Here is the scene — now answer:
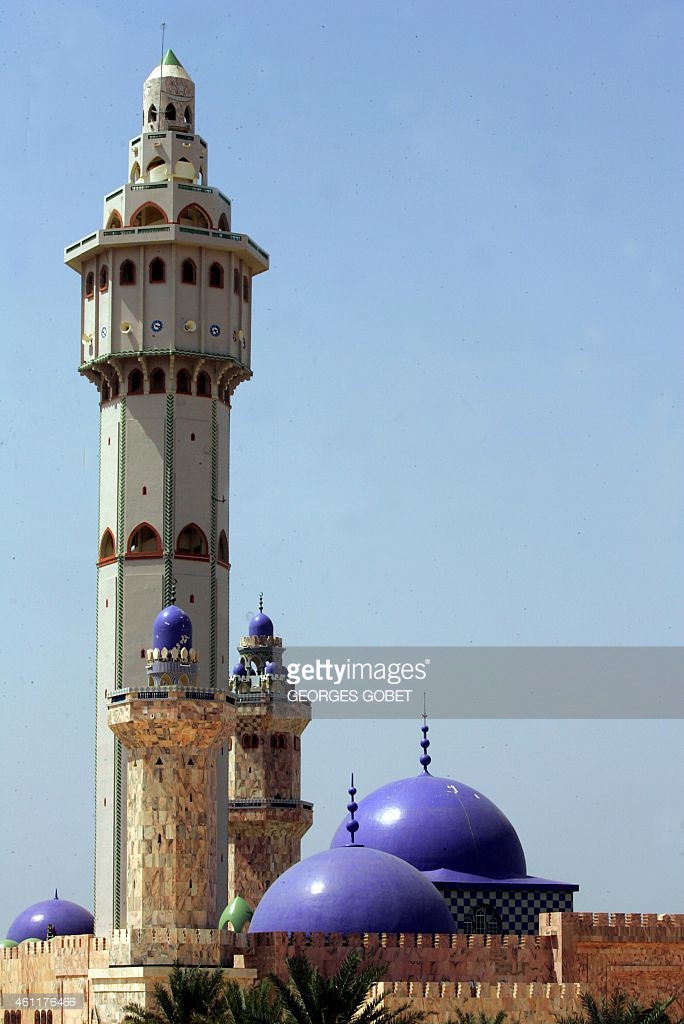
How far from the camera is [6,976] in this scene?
2354 inches

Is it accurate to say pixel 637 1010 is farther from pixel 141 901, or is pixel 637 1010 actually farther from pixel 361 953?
pixel 141 901

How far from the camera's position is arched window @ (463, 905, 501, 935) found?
198 ft

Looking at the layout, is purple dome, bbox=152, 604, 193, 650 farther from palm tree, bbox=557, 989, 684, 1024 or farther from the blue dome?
palm tree, bbox=557, 989, 684, 1024

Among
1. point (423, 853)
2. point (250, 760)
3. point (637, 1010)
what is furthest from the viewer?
point (250, 760)

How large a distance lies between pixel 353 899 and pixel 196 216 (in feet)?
78.8

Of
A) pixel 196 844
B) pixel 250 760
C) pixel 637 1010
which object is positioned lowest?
pixel 637 1010

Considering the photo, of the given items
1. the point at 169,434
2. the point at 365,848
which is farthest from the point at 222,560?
the point at 365,848

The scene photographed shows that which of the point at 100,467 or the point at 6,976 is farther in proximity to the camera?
the point at 100,467

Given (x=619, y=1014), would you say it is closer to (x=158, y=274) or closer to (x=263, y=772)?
(x=263, y=772)

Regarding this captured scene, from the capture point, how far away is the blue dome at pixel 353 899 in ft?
178

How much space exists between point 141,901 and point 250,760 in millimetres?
19166

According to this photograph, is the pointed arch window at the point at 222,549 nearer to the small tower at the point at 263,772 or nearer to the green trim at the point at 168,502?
the green trim at the point at 168,502

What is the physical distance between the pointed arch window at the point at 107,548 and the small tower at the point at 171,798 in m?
11.4

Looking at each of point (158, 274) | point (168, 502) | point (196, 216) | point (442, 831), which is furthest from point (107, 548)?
point (442, 831)
